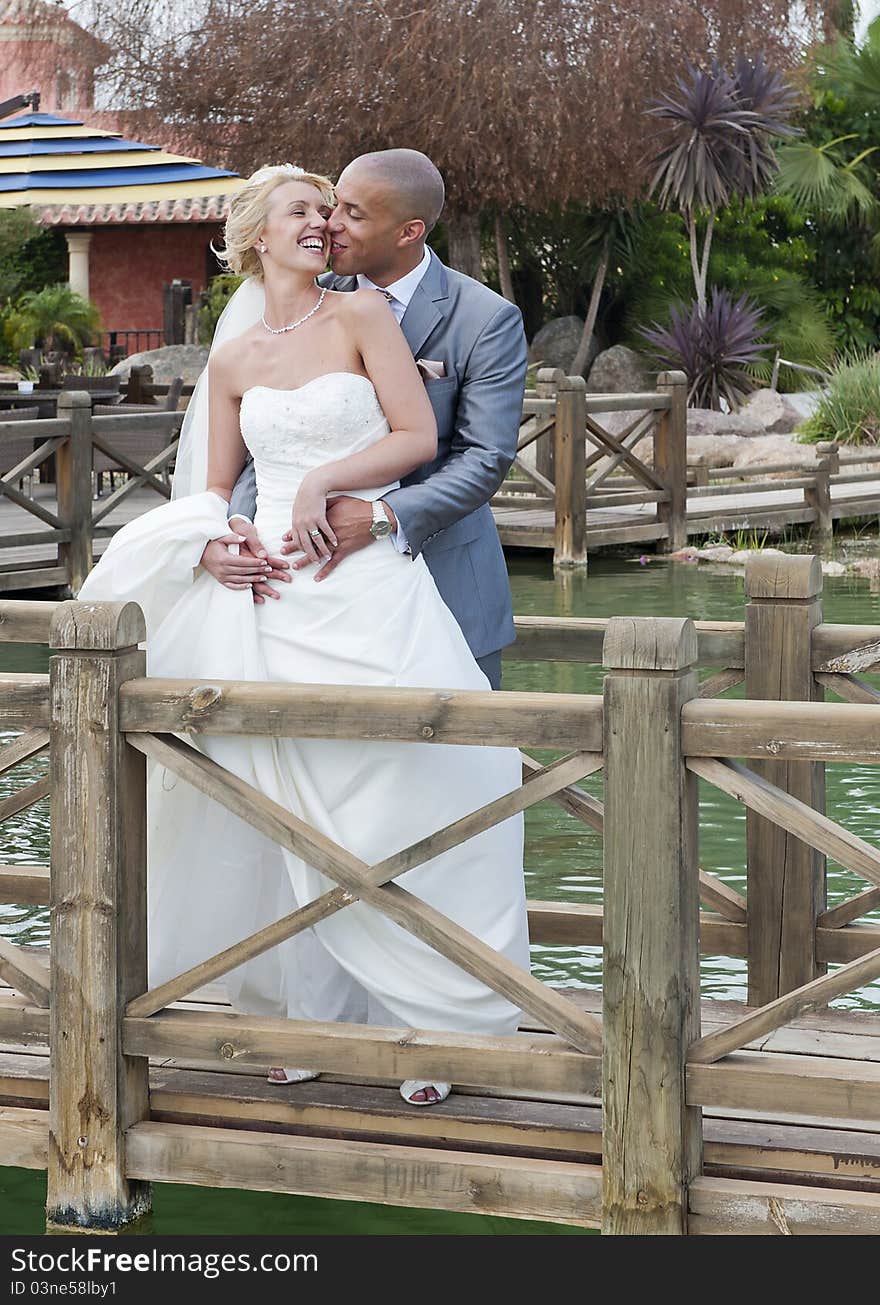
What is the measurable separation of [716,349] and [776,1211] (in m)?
19.3

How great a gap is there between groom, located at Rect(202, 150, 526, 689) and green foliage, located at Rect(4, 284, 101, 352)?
1992cm

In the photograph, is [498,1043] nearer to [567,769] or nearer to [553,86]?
[567,769]

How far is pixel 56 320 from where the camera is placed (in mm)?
23688

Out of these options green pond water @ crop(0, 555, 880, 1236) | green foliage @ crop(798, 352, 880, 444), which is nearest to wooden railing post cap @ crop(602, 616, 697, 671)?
green pond water @ crop(0, 555, 880, 1236)

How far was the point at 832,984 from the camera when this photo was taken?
2.96 meters

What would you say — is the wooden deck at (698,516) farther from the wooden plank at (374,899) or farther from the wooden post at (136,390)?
the wooden plank at (374,899)

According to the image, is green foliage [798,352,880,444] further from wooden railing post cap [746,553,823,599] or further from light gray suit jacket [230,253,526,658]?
light gray suit jacket [230,253,526,658]

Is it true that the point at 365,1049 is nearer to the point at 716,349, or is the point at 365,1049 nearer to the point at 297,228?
the point at 297,228

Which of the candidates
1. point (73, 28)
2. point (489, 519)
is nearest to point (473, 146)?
point (73, 28)

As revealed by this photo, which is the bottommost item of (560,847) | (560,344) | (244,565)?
(560,847)

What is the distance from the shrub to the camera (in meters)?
21.7

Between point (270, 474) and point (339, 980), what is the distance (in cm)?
97

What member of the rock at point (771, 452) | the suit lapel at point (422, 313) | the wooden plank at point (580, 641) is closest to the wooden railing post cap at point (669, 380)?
the rock at point (771, 452)

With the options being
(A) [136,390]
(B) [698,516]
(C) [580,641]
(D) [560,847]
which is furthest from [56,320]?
(C) [580,641]
